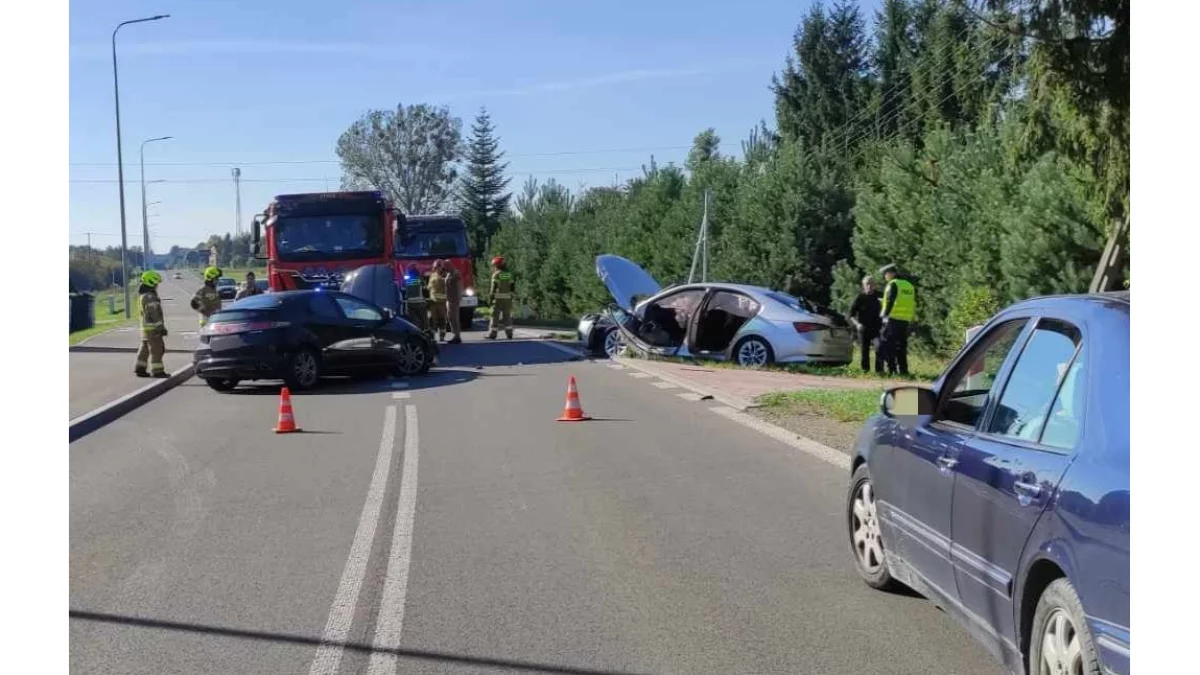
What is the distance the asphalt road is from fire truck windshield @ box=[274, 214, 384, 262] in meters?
11.0

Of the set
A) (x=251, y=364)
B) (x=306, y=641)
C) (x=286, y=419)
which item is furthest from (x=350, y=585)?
(x=251, y=364)

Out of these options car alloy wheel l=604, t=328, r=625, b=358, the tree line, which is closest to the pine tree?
the tree line

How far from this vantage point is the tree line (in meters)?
14.3

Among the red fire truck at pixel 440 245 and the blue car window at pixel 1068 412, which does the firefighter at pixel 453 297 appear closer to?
the red fire truck at pixel 440 245

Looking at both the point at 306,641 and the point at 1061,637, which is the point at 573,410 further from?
the point at 1061,637

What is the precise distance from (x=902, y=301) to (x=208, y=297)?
13.9m

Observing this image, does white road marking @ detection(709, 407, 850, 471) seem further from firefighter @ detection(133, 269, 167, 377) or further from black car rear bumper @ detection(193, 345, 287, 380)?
firefighter @ detection(133, 269, 167, 377)

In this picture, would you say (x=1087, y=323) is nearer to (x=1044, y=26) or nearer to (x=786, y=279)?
(x=1044, y=26)

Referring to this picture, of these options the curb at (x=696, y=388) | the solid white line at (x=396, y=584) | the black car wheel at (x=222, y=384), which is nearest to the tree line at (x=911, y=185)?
the curb at (x=696, y=388)

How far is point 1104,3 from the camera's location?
13.5 meters

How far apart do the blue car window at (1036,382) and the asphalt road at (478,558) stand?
1.17 meters

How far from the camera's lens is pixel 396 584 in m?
6.98

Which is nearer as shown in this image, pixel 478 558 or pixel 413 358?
pixel 478 558

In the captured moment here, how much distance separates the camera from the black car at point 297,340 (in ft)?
61.7
